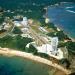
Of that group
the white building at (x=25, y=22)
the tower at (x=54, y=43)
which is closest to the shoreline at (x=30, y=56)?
the tower at (x=54, y=43)

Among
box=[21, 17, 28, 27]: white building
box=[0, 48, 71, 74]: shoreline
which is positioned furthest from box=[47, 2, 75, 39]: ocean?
box=[0, 48, 71, 74]: shoreline

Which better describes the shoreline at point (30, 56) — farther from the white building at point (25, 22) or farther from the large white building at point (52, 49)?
the white building at point (25, 22)

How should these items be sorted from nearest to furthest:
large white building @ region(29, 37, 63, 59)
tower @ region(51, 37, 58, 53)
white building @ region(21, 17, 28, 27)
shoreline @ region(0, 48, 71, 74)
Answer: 1. shoreline @ region(0, 48, 71, 74)
2. large white building @ region(29, 37, 63, 59)
3. tower @ region(51, 37, 58, 53)
4. white building @ region(21, 17, 28, 27)

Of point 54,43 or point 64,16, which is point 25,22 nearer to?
point 64,16

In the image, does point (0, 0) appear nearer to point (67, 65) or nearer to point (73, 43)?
point (73, 43)

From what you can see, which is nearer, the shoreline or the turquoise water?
the turquoise water

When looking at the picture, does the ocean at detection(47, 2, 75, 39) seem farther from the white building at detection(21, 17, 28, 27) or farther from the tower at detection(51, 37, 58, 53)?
the tower at detection(51, 37, 58, 53)

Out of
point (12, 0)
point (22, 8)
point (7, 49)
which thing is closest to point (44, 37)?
point (7, 49)

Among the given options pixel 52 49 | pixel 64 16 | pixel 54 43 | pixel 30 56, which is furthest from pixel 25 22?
pixel 30 56
